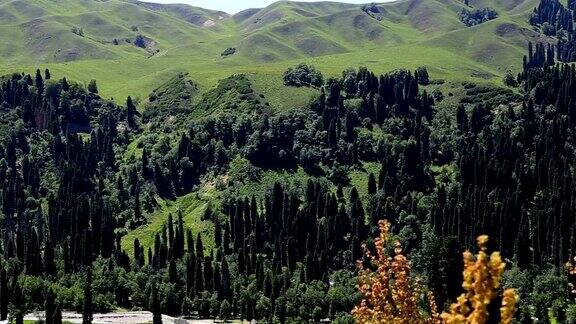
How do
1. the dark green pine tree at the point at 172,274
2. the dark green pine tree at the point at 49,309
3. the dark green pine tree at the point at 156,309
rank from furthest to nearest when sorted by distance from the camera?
the dark green pine tree at the point at 172,274 → the dark green pine tree at the point at 156,309 → the dark green pine tree at the point at 49,309

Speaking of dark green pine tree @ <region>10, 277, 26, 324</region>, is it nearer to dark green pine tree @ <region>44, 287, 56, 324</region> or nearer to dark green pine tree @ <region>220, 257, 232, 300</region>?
dark green pine tree @ <region>44, 287, 56, 324</region>

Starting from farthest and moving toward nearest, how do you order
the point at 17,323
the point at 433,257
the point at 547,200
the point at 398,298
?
1. the point at 547,200
2. the point at 17,323
3. the point at 433,257
4. the point at 398,298

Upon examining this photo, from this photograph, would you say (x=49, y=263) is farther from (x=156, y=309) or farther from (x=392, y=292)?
(x=392, y=292)

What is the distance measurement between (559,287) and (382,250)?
142884 mm

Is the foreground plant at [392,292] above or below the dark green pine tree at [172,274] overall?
above

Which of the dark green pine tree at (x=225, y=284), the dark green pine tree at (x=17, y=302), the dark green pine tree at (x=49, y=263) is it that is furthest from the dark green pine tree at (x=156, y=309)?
the dark green pine tree at (x=49, y=263)

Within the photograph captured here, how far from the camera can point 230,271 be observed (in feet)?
637

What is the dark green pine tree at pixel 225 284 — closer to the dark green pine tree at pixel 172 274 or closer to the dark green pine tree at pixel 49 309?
the dark green pine tree at pixel 172 274

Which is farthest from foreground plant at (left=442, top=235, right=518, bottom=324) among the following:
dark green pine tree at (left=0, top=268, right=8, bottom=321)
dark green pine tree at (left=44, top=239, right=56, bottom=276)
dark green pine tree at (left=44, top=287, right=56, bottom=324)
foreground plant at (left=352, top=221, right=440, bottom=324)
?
dark green pine tree at (left=44, top=239, right=56, bottom=276)

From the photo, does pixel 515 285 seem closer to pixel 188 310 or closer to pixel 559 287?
pixel 559 287

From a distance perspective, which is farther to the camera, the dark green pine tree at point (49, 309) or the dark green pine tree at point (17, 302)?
the dark green pine tree at point (17, 302)

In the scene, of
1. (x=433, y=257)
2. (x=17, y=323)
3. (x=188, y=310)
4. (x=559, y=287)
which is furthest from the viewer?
(x=188, y=310)

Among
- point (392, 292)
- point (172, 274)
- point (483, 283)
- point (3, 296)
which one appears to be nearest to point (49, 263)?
point (172, 274)

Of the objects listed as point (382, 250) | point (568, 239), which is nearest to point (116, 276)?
point (568, 239)
